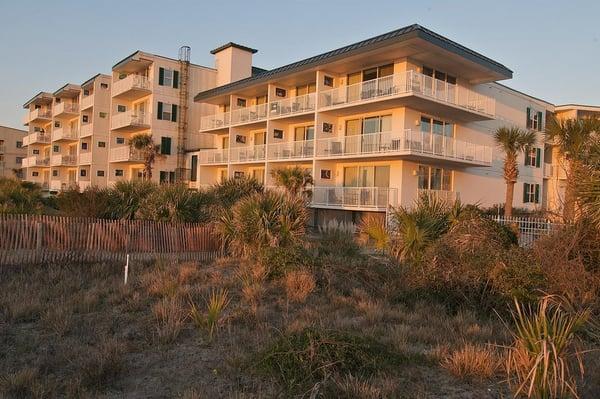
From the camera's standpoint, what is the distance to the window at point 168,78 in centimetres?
4281

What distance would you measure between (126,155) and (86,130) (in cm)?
1154

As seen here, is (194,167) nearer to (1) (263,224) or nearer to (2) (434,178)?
(2) (434,178)

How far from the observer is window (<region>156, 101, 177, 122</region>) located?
43.1 m

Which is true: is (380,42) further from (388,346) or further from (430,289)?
(388,346)

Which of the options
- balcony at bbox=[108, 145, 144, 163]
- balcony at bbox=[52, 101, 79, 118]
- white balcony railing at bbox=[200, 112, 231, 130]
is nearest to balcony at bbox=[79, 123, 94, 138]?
balcony at bbox=[52, 101, 79, 118]

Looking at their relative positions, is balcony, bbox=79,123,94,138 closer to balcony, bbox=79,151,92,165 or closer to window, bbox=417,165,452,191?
balcony, bbox=79,151,92,165

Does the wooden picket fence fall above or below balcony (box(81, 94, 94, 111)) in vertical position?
below

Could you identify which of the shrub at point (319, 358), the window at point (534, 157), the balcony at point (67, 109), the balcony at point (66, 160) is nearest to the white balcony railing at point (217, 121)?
the window at point (534, 157)

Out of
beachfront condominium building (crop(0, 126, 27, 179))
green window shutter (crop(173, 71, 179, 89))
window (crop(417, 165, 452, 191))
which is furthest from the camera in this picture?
beachfront condominium building (crop(0, 126, 27, 179))

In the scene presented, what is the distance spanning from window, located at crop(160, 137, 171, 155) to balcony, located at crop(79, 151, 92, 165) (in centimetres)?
1130

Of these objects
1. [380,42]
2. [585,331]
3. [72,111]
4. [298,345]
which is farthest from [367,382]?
[72,111]

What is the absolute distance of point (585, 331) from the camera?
7852mm

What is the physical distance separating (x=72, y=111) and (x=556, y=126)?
5373cm

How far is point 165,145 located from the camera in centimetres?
4356
